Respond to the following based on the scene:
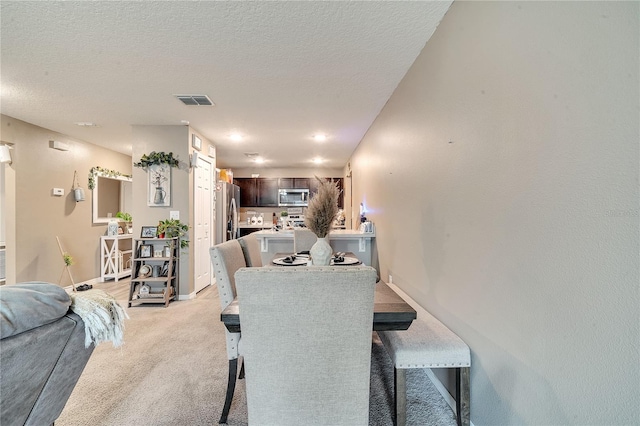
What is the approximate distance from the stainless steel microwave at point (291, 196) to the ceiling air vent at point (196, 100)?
433 centimetres

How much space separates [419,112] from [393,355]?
170 centimetres

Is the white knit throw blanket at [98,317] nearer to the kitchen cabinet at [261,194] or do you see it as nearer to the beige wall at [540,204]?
the beige wall at [540,204]

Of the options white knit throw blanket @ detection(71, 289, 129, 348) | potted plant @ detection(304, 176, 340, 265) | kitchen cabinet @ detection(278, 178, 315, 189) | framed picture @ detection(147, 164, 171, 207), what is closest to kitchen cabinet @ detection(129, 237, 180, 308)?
framed picture @ detection(147, 164, 171, 207)

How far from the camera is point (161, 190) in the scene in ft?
12.5

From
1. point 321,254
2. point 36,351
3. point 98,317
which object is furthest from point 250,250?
point 36,351

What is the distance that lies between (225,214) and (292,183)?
2.51 m

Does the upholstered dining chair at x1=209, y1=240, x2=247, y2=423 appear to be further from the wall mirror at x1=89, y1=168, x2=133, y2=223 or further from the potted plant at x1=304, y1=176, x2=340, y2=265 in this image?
the wall mirror at x1=89, y1=168, x2=133, y2=223

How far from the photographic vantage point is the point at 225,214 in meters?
5.32

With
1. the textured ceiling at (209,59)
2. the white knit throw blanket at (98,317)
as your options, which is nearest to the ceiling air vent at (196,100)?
the textured ceiling at (209,59)

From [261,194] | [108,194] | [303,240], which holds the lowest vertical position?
[303,240]

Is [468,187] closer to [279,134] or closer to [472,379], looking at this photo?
[472,379]

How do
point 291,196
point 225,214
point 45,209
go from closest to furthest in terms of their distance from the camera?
point 45,209, point 225,214, point 291,196

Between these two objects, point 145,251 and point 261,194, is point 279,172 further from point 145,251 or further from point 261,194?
point 145,251

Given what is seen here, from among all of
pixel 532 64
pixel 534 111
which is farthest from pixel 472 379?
pixel 532 64
